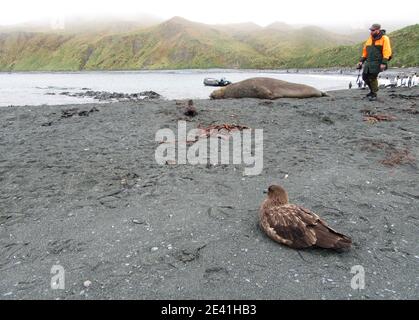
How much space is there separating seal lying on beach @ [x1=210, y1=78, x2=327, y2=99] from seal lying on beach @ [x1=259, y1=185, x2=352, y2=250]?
1227 cm

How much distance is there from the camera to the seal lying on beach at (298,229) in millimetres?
4031

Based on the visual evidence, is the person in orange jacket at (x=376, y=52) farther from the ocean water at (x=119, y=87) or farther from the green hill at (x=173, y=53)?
the green hill at (x=173, y=53)

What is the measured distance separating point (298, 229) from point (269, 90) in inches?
522

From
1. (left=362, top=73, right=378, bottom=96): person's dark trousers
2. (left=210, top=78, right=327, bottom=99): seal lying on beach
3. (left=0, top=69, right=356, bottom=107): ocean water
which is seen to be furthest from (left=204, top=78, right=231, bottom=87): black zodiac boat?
(left=362, top=73, right=378, bottom=96): person's dark trousers

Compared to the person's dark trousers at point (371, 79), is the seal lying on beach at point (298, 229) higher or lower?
lower

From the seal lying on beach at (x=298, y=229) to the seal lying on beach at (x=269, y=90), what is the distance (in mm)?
12270

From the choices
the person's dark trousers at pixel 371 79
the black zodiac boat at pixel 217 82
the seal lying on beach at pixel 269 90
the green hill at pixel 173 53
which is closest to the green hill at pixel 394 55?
the green hill at pixel 173 53

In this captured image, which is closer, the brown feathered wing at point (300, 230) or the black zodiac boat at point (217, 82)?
the brown feathered wing at point (300, 230)

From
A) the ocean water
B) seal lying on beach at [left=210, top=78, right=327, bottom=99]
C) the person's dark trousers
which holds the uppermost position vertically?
the person's dark trousers

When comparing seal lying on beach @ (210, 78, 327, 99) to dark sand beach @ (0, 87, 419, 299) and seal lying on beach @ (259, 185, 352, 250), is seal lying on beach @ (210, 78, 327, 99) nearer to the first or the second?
dark sand beach @ (0, 87, 419, 299)

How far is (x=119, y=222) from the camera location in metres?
4.80

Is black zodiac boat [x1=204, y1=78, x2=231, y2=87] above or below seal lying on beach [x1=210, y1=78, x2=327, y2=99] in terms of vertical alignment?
below

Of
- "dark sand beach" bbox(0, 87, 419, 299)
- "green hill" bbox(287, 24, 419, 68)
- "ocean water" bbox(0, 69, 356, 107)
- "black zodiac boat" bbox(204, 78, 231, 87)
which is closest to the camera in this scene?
"dark sand beach" bbox(0, 87, 419, 299)

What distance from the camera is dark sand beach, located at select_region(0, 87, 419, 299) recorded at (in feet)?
11.8
